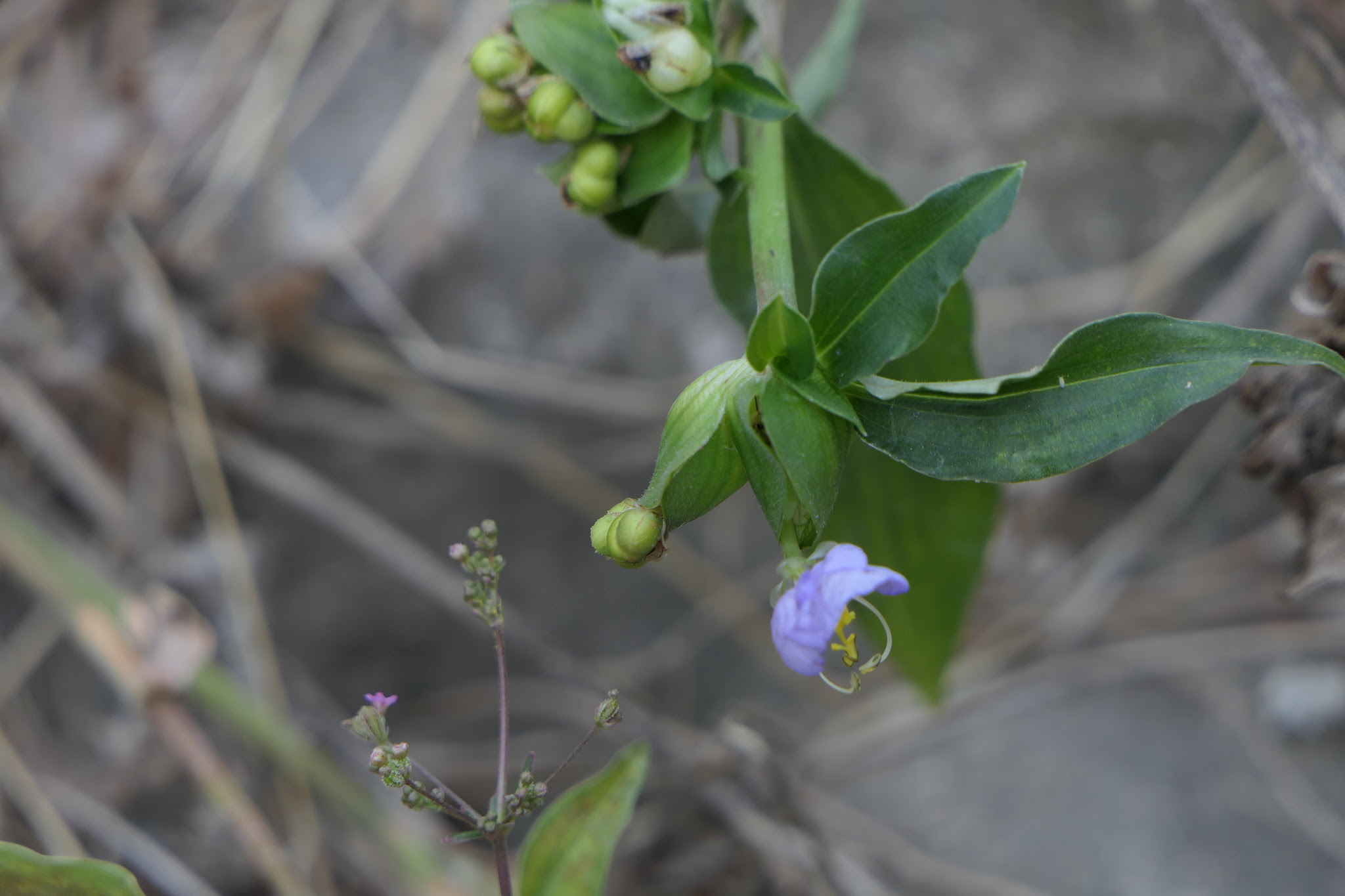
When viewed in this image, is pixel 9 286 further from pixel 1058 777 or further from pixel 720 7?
pixel 1058 777

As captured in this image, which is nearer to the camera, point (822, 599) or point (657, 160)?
point (822, 599)

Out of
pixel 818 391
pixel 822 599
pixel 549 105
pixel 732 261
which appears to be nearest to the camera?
pixel 822 599

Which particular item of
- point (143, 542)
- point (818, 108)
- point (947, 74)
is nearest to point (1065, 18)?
point (947, 74)

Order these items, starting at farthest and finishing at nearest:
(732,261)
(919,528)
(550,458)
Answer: (550,458) → (919,528) → (732,261)

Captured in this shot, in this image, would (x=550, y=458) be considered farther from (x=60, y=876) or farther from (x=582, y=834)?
(x=60, y=876)

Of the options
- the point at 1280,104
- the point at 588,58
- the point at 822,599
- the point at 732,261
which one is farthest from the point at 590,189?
the point at 1280,104

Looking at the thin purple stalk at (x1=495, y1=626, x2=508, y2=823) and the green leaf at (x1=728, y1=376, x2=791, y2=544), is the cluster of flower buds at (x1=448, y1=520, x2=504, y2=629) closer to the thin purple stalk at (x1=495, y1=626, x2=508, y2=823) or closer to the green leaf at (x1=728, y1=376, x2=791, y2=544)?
the thin purple stalk at (x1=495, y1=626, x2=508, y2=823)
